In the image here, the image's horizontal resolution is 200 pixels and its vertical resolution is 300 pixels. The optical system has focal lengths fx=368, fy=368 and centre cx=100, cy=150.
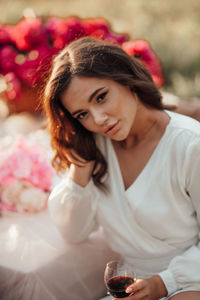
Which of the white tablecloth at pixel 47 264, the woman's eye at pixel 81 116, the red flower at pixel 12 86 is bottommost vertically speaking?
the white tablecloth at pixel 47 264

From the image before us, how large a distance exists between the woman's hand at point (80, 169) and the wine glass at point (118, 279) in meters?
0.61

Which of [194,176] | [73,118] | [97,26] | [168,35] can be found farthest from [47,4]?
[194,176]

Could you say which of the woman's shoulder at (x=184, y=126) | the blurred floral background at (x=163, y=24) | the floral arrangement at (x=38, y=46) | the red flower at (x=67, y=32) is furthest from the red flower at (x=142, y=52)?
the blurred floral background at (x=163, y=24)

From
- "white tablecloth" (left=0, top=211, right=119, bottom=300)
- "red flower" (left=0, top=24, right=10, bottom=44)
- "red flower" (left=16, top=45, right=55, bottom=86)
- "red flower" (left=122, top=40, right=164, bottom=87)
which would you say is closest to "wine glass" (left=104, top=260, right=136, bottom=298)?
"white tablecloth" (left=0, top=211, right=119, bottom=300)

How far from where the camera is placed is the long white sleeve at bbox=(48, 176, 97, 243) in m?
2.07

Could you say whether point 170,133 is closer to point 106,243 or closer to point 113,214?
point 113,214

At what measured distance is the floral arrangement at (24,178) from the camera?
2.26m

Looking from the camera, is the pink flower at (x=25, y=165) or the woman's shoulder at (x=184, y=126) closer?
the woman's shoulder at (x=184, y=126)

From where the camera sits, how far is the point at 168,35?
5.41m

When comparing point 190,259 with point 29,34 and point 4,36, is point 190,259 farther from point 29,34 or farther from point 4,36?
point 4,36

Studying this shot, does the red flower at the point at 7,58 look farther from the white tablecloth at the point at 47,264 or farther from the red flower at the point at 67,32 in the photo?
the white tablecloth at the point at 47,264

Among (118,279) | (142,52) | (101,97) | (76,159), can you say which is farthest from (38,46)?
(118,279)

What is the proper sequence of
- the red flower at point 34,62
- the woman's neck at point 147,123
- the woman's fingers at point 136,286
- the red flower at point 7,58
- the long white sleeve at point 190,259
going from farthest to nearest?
the red flower at point 7,58 < the red flower at point 34,62 < the woman's neck at point 147,123 < the long white sleeve at point 190,259 < the woman's fingers at point 136,286

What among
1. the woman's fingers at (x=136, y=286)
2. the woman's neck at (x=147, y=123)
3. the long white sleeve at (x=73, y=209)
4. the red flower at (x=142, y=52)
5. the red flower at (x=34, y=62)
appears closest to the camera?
the woman's fingers at (x=136, y=286)
